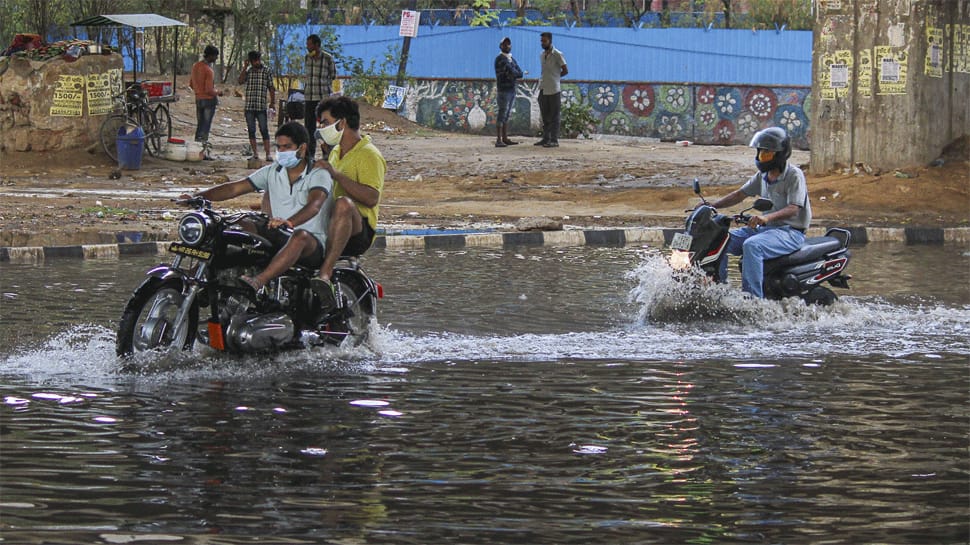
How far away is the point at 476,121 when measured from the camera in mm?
36281

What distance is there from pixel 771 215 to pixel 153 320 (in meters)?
4.80

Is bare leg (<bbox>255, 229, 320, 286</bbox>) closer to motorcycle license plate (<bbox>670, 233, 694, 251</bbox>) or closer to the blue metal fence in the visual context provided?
motorcycle license plate (<bbox>670, 233, 694, 251</bbox>)

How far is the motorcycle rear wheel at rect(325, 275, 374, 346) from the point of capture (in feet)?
31.2

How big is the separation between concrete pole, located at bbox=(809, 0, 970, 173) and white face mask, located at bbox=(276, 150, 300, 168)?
1340 centimetres

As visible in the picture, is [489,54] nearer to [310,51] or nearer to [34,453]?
[310,51]

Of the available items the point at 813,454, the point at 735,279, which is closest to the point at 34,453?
the point at 813,454

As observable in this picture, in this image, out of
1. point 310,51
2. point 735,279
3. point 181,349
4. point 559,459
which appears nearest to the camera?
point 559,459

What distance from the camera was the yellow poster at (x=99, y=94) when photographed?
24.1 m

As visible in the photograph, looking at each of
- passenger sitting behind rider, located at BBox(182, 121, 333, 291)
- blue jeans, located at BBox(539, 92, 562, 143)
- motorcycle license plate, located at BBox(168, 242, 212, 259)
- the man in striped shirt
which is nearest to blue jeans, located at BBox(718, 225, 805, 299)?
passenger sitting behind rider, located at BBox(182, 121, 333, 291)

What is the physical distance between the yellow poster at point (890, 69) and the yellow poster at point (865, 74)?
10 cm

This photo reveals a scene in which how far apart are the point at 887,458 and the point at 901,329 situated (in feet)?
13.8

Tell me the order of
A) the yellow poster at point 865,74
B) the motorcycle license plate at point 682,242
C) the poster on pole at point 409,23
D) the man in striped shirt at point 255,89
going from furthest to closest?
the poster on pole at point 409,23 → the man in striped shirt at point 255,89 → the yellow poster at point 865,74 → the motorcycle license plate at point 682,242

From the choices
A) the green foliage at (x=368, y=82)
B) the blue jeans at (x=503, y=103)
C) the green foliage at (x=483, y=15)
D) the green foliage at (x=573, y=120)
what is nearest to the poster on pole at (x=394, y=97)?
the green foliage at (x=368, y=82)

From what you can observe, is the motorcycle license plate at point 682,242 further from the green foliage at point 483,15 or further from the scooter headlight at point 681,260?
the green foliage at point 483,15
